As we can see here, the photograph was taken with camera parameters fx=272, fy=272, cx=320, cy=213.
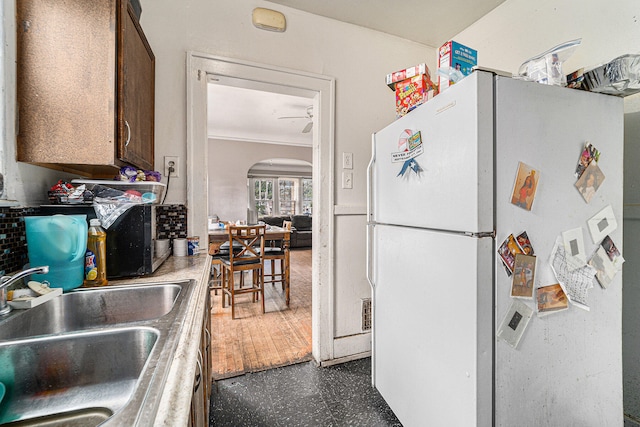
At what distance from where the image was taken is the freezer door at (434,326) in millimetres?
905

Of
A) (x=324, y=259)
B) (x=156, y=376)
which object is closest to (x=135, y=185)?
(x=156, y=376)

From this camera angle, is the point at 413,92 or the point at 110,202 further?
the point at 413,92

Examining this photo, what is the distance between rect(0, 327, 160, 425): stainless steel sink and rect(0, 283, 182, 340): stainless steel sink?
179 mm

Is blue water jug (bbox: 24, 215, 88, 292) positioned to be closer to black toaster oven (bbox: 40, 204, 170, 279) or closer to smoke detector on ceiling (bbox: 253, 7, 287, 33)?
black toaster oven (bbox: 40, 204, 170, 279)

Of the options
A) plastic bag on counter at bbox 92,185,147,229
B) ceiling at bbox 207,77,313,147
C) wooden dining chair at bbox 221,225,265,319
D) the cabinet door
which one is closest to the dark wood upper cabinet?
the cabinet door

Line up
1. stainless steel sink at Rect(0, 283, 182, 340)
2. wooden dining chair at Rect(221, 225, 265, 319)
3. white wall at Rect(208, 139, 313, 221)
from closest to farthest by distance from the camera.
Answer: stainless steel sink at Rect(0, 283, 182, 340), wooden dining chair at Rect(221, 225, 265, 319), white wall at Rect(208, 139, 313, 221)

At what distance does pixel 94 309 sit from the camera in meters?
1.00

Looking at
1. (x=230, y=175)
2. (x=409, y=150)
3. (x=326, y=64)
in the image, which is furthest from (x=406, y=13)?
(x=230, y=175)

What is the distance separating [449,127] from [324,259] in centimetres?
125

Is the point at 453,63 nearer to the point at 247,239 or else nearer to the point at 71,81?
the point at 71,81

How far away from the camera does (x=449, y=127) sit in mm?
998

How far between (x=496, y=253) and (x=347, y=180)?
4.12 feet

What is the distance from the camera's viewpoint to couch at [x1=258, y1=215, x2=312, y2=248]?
23.0 ft

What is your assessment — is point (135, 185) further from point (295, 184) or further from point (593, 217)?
point (295, 184)
